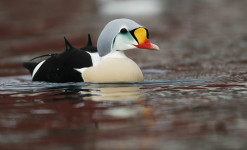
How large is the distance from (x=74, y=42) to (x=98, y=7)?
5.65 meters

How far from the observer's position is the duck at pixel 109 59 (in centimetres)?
609

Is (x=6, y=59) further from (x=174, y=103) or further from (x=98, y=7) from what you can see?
(x=98, y=7)

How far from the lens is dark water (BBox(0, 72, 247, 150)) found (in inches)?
140

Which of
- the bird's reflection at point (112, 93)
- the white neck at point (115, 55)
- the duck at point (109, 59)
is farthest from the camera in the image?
the white neck at point (115, 55)

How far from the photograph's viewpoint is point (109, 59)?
616cm

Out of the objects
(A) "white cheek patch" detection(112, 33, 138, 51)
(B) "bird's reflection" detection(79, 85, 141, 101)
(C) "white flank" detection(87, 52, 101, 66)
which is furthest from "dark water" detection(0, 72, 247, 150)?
(A) "white cheek patch" detection(112, 33, 138, 51)

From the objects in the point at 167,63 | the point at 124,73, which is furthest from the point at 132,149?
the point at 167,63

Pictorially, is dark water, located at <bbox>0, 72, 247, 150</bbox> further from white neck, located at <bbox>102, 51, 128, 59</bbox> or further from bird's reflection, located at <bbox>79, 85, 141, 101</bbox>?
white neck, located at <bbox>102, 51, 128, 59</bbox>

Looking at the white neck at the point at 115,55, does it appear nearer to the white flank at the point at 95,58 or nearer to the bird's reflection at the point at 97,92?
the white flank at the point at 95,58

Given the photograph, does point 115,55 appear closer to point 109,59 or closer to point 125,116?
point 109,59

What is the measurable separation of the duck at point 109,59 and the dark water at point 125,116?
95mm

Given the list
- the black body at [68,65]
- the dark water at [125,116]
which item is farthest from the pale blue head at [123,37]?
the dark water at [125,116]

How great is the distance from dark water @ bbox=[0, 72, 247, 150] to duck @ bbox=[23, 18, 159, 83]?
0.31ft

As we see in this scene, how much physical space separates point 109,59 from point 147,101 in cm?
120
